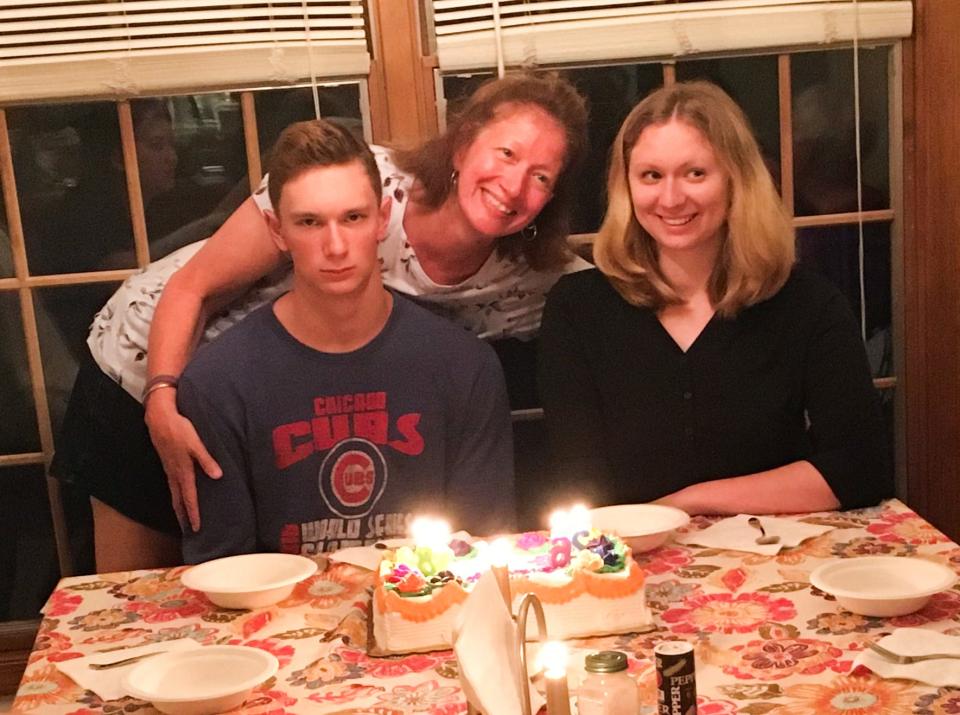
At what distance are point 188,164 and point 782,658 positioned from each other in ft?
5.66

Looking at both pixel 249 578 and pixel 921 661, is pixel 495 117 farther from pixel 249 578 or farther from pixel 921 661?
pixel 921 661

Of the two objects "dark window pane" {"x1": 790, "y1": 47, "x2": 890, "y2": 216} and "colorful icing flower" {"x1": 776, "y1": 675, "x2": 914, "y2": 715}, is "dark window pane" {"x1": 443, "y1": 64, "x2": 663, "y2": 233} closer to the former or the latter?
"dark window pane" {"x1": 790, "y1": 47, "x2": 890, "y2": 216}

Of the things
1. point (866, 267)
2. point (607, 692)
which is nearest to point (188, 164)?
point (866, 267)

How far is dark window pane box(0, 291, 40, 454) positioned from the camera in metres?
2.64

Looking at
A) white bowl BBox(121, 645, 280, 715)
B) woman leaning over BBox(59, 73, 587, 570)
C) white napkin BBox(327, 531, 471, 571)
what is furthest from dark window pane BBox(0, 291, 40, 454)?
white bowl BBox(121, 645, 280, 715)

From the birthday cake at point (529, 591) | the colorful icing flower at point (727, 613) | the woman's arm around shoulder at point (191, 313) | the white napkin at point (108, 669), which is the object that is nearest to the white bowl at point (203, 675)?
the white napkin at point (108, 669)

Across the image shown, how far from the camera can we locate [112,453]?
2586 mm

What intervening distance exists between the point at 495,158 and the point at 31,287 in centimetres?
109

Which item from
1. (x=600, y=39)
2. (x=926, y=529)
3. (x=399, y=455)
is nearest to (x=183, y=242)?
(x=399, y=455)

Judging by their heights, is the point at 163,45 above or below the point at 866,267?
above

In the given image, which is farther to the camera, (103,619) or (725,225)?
(725,225)

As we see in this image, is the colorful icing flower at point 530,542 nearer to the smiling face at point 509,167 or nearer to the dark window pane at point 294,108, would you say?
the smiling face at point 509,167

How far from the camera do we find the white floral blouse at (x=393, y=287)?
258cm

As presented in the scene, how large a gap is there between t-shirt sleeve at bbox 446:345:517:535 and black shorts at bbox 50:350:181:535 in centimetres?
65
